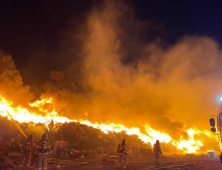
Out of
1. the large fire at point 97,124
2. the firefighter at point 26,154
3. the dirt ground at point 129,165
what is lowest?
the dirt ground at point 129,165

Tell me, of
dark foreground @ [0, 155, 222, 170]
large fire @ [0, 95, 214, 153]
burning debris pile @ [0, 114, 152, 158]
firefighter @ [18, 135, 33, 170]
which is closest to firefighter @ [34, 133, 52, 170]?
firefighter @ [18, 135, 33, 170]

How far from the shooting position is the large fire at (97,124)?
105 feet

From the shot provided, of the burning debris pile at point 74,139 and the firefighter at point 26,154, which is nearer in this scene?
the firefighter at point 26,154

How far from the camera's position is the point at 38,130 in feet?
88.7

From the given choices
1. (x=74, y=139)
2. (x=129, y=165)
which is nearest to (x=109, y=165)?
Result: (x=129, y=165)

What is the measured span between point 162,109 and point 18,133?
1113 inches

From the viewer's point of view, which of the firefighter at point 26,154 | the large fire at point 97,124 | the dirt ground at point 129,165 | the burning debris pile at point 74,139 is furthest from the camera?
the large fire at point 97,124

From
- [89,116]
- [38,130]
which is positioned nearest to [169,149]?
[89,116]

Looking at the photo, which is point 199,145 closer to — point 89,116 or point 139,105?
point 139,105

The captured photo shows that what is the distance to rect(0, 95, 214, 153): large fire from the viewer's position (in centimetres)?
3216

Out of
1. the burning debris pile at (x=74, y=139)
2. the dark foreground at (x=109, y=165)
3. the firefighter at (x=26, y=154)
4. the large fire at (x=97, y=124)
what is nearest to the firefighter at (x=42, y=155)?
the firefighter at (x=26, y=154)

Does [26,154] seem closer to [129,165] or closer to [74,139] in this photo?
[129,165]

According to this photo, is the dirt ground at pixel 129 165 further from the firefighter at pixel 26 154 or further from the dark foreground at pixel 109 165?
the firefighter at pixel 26 154

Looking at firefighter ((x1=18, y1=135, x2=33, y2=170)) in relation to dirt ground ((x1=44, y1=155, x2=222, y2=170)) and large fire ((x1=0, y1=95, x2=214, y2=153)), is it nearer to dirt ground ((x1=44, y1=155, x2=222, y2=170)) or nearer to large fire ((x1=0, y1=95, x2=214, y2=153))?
dirt ground ((x1=44, y1=155, x2=222, y2=170))
